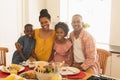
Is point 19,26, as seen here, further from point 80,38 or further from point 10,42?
point 80,38

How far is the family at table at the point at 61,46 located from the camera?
7.52 ft

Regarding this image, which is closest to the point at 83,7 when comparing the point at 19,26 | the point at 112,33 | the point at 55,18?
the point at 55,18

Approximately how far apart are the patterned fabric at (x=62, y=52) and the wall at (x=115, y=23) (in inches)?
44.6

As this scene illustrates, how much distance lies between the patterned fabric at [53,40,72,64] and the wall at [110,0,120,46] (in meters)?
1.13

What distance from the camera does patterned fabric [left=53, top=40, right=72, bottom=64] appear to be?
2311mm

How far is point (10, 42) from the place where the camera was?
346cm

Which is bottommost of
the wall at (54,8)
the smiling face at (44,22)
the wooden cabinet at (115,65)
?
the wooden cabinet at (115,65)

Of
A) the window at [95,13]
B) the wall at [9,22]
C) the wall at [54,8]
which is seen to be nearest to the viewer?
the wall at [9,22]

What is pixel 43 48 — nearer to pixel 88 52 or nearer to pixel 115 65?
pixel 88 52

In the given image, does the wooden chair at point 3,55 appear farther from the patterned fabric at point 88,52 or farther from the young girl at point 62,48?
the patterned fabric at point 88,52

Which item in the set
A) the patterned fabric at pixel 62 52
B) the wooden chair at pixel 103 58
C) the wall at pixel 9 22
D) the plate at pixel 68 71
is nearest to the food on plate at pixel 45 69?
the plate at pixel 68 71

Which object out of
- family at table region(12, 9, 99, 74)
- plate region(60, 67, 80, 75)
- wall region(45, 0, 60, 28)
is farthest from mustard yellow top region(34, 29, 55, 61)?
wall region(45, 0, 60, 28)

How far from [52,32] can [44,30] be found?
95 millimetres

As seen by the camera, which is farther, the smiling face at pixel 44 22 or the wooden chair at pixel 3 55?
the wooden chair at pixel 3 55
